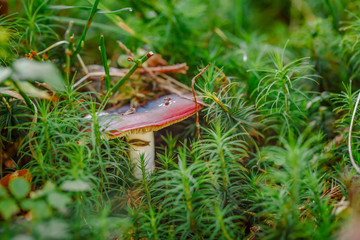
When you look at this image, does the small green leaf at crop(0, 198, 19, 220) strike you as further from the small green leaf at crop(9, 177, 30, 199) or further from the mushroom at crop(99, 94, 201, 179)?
the mushroom at crop(99, 94, 201, 179)

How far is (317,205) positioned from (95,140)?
31.9 inches

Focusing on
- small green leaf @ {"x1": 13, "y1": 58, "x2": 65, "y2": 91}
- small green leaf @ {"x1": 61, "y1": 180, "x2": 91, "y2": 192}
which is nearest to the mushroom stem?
small green leaf @ {"x1": 61, "y1": 180, "x2": 91, "y2": 192}

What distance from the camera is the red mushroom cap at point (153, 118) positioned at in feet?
3.61

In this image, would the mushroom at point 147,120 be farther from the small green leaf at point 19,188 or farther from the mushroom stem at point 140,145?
the small green leaf at point 19,188

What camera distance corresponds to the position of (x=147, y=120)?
1144 mm

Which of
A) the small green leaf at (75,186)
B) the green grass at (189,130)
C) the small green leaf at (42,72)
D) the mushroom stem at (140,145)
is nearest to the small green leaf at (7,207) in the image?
the green grass at (189,130)

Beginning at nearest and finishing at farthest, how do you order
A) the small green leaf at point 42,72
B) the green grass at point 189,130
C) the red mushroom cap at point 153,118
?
the small green leaf at point 42,72
the green grass at point 189,130
the red mushroom cap at point 153,118

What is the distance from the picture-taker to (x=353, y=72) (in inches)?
61.1

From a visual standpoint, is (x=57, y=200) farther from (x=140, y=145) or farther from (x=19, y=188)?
(x=140, y=145)

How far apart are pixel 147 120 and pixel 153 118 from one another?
0.03 meters

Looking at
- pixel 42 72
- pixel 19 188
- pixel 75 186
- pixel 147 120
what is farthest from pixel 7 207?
pixel 147 120

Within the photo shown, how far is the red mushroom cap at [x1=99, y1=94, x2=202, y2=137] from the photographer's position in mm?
1102

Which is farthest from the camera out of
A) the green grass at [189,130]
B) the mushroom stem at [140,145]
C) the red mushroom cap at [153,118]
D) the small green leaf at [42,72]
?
the mushroom stem at [140,145]

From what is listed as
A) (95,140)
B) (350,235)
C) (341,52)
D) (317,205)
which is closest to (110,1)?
(95,140)
